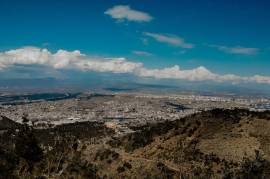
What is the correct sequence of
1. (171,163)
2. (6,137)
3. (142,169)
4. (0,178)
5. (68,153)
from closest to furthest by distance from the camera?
(0,178)
(68,153)
(142,169)
(171,163)
(6,137)

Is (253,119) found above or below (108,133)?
above

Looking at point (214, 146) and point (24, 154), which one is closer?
point (24, 154)

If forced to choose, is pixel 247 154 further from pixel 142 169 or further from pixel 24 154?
pixel 24 154

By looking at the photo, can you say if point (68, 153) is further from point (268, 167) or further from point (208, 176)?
point (268, 167)

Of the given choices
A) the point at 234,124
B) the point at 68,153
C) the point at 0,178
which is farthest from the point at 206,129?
the point at 0,178

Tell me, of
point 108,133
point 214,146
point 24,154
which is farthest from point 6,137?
point 214,146

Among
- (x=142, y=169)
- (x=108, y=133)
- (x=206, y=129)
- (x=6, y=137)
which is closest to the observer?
(x=142, y=169)
